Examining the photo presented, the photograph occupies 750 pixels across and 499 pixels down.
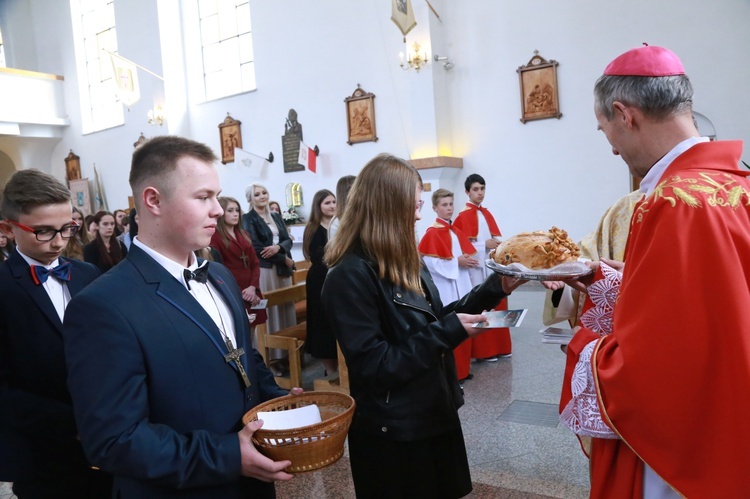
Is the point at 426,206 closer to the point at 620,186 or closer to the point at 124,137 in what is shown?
the point at 620,186

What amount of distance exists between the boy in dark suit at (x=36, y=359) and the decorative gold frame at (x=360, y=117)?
30.2 feet

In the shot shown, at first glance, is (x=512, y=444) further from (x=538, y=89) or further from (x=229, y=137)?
(x=229, y=137)

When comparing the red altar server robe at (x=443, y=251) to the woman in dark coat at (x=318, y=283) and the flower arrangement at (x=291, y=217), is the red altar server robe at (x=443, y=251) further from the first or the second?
the flower arrangement at (x=291, y=217)

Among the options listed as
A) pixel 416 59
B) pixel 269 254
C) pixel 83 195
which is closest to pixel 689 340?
pixel 269 254

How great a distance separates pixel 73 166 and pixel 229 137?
19.9ft

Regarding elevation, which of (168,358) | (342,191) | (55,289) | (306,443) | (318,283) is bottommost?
(318,283)

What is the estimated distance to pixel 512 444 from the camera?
3.48m

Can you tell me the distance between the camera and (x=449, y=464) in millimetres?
2033

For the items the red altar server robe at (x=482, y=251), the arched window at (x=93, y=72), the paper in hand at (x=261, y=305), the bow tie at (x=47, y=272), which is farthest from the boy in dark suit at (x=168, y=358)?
the arched window at (x=93, y=72)

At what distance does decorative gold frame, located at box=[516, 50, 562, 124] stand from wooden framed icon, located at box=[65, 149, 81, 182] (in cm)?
1283

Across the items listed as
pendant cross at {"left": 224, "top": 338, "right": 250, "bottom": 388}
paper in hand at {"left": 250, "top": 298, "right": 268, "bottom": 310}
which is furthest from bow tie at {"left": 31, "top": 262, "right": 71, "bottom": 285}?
paper in hand at {"left": 250, "top": 298, "right": 268, "bottom": 310}

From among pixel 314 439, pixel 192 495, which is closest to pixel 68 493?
pixel 192 495

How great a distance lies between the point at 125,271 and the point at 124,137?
587 inches

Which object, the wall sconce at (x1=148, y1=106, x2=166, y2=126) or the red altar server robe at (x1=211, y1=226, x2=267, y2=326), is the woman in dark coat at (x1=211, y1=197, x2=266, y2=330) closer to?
the red altar server robe at (x1=211, y1=226, x2=267, y2=326)
